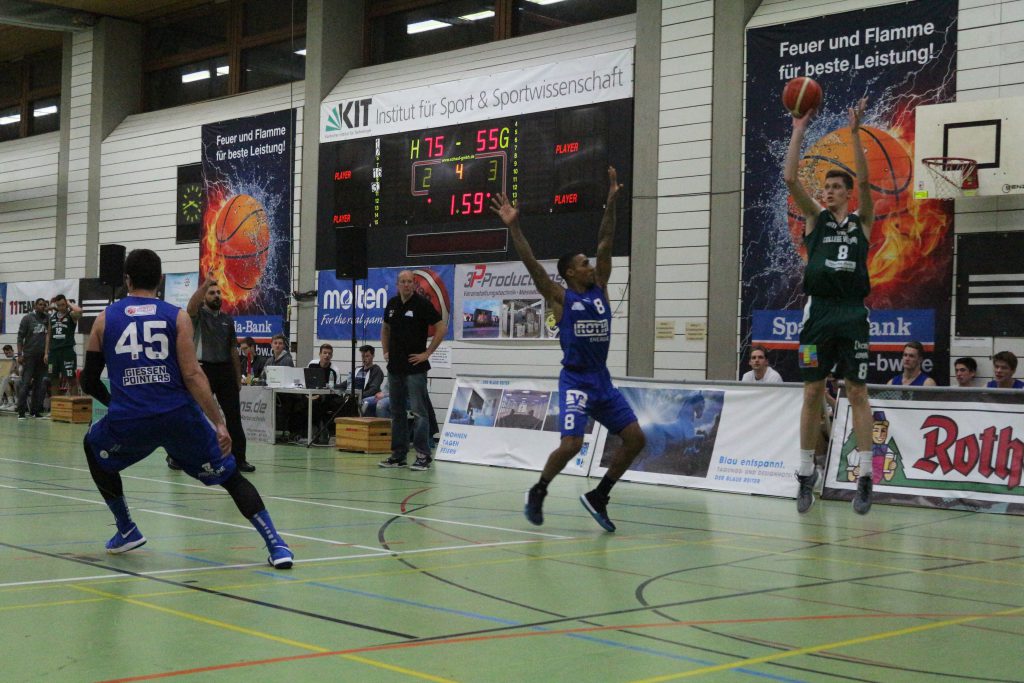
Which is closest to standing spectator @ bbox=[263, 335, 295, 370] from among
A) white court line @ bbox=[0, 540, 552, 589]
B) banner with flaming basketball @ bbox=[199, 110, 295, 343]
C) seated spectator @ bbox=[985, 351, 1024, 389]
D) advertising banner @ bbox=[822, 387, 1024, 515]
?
banner with flaming basketball @ bbox=[199, 110, 295, 343]

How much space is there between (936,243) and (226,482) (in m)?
9.72

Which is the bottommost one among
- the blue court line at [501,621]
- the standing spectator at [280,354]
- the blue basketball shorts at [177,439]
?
the blue court line at [501,621]

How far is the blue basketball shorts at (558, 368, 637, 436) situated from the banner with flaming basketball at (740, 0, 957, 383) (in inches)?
252

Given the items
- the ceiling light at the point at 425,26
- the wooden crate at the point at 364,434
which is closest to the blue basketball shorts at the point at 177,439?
the wooden crate at the point at 364,434

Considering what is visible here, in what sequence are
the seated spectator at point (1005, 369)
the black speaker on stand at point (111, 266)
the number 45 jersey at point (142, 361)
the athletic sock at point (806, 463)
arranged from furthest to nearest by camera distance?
the black speaker on stand at point (111, 266) → the seated spectator at point (1005, 369) → the athletic sock at point (806, 463) → the number 45 jersey at point (142, 361)

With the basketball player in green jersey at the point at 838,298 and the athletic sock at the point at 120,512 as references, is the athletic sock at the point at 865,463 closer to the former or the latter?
the basketball player in green jersey at the point at 838,298

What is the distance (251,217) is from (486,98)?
594cm

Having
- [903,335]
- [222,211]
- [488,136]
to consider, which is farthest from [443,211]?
[903,335]

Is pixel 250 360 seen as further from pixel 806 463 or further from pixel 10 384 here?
pixel 806 463

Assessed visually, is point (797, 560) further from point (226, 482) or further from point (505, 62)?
point (505, 62)

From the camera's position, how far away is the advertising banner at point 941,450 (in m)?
10.2

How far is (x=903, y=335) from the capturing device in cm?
1338

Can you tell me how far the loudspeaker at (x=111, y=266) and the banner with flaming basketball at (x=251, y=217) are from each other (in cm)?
251

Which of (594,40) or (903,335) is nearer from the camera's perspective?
(903,335)
